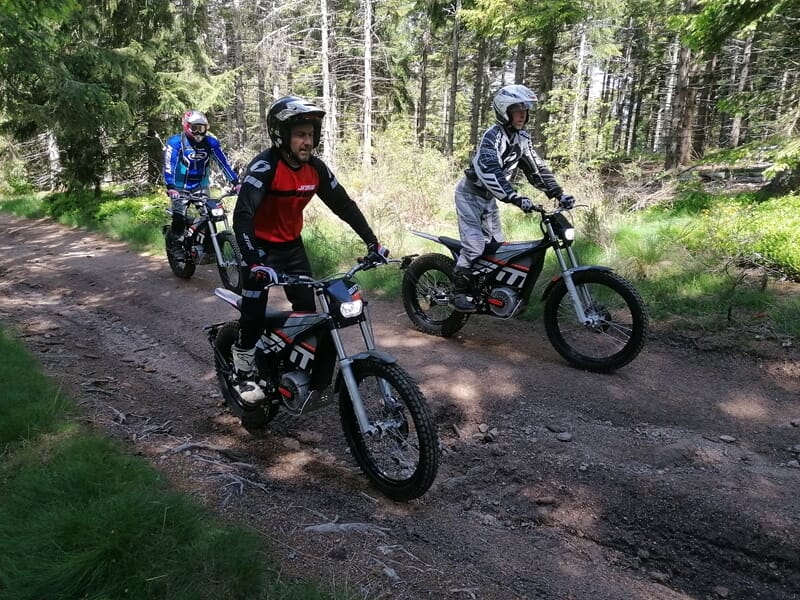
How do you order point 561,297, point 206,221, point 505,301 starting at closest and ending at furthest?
point 561,297 < point 505,301 < point 206,221

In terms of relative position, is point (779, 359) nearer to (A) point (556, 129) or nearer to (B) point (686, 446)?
(B) point (686, 446)

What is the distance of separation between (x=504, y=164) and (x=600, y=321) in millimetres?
1954

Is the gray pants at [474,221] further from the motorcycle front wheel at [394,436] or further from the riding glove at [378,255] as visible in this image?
the motorcycle front wheel at [394,436]

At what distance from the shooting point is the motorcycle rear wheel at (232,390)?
4.22 metres

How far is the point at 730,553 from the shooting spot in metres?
2.98

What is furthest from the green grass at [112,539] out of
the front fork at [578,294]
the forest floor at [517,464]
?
the front fork at [578,294]

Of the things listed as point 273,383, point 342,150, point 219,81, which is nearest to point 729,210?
point 273,383

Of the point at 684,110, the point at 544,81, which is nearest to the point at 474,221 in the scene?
the point at 684,110

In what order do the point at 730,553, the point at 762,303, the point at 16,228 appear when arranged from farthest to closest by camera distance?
the point at 16,228
the point at 762,303
the point at 730,553

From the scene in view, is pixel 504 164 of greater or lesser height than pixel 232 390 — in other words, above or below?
above

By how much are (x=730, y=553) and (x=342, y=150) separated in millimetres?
17098

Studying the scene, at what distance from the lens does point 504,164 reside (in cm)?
580

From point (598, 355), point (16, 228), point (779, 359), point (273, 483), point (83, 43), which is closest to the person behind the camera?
point (273, 483)

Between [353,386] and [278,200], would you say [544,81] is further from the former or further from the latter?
[353,386]
